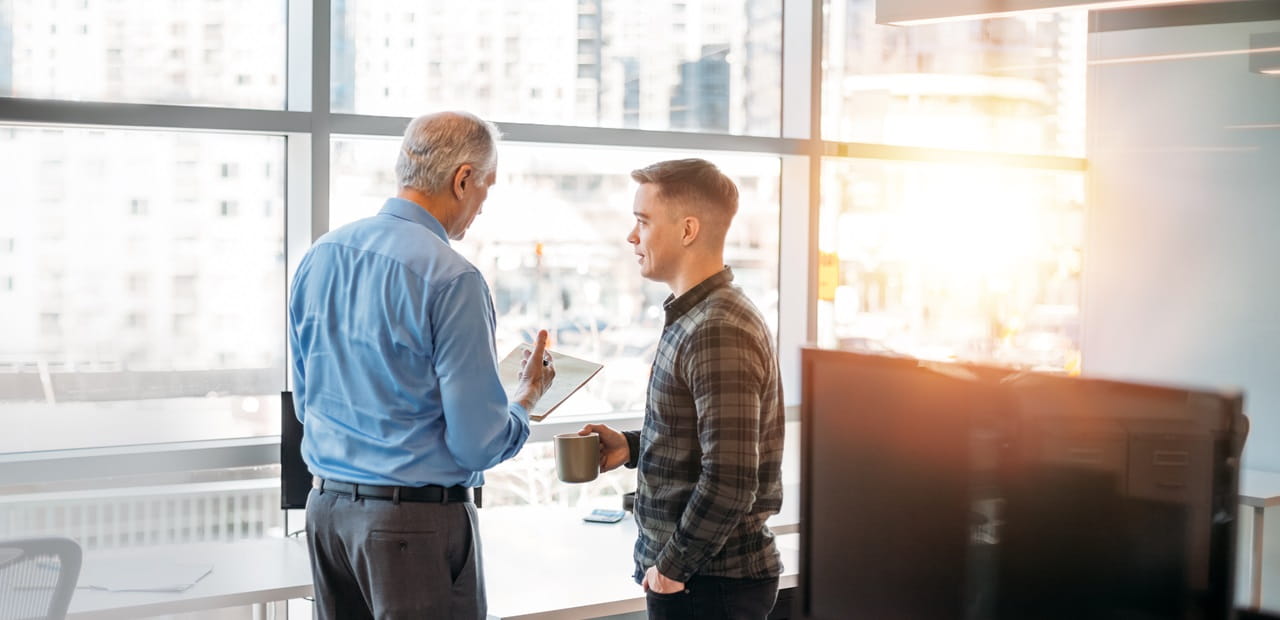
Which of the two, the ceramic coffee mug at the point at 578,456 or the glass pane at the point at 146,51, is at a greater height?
the glass pane at the point at 146,51

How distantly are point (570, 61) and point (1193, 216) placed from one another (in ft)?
6.61

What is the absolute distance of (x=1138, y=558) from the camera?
0.89 meters

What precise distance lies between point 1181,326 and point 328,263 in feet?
9.13

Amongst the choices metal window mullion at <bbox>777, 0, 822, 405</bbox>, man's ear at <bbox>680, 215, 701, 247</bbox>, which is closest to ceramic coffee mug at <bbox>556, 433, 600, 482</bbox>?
man's ear at <bbox>680, 215, 701, 247</bbox>

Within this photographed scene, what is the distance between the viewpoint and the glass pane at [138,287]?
297 cm

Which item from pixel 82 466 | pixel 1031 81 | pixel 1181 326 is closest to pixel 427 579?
pixel 82 466

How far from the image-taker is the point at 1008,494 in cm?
98

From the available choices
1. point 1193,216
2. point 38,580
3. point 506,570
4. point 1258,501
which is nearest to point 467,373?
point 506,570

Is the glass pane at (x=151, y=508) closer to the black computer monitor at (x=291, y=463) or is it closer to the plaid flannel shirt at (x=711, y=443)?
the black computer monitor at (x=291, y=463)

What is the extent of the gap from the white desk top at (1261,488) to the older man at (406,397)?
85.2 inches

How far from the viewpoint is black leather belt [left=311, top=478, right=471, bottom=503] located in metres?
1.93

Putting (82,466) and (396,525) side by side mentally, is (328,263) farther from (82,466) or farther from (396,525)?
(82,466)

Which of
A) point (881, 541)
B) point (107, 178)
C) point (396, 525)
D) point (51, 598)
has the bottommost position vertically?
point (51, 598)

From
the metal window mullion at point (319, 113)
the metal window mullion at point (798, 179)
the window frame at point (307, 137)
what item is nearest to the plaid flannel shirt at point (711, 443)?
the window frame at point (307, 137)
